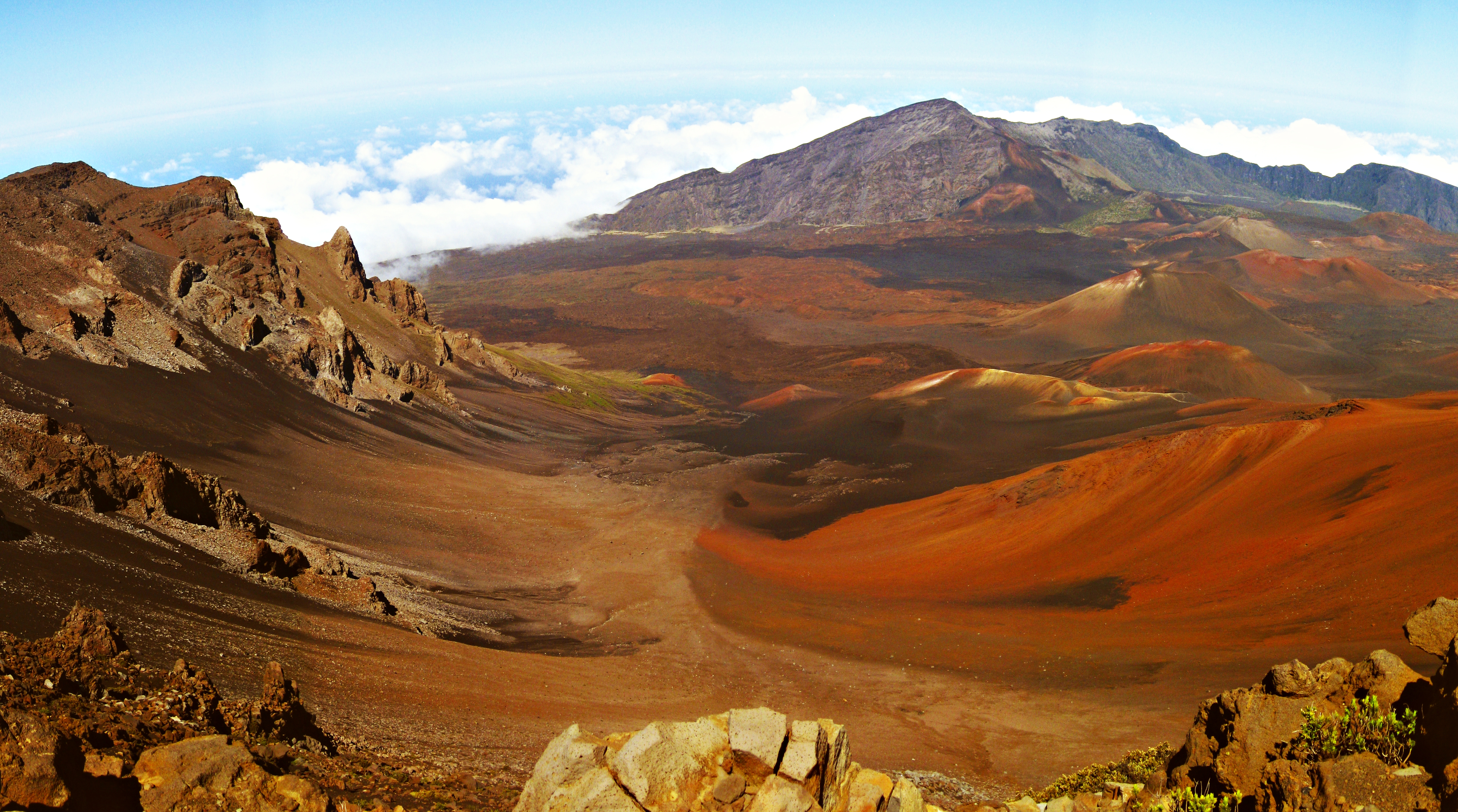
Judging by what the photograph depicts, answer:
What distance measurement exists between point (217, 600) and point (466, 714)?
6.33m

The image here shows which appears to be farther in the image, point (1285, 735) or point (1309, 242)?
point (1309, 242)

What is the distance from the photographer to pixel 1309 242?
154 meters

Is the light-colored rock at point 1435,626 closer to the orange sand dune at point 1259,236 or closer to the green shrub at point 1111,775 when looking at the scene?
the green shrub at point 1111,775

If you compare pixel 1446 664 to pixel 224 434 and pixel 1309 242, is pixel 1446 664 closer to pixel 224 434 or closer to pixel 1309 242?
pixel 224 434

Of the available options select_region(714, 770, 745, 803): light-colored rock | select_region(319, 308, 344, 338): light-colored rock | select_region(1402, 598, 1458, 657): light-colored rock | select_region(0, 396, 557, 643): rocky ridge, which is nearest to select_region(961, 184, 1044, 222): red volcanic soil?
select_region(319, 308, 344, 338): light-colored rock

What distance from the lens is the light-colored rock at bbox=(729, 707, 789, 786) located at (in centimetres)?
927

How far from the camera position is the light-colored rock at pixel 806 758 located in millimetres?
9195

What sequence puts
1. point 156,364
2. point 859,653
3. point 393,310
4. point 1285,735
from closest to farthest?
point 1285,735
point 859,653
point 156,364
point 393,310

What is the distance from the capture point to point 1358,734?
8977 mm

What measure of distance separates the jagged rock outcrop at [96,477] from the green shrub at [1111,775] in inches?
824

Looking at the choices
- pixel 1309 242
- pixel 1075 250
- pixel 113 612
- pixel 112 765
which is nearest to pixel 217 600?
pixel 113 612

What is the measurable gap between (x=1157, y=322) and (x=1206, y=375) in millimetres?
27748

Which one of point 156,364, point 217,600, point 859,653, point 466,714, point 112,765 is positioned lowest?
point 859,653

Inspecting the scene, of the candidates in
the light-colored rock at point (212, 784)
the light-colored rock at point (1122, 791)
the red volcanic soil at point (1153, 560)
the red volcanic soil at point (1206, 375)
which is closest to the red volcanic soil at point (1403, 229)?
the red volcanic soil at point (1206, 375)
